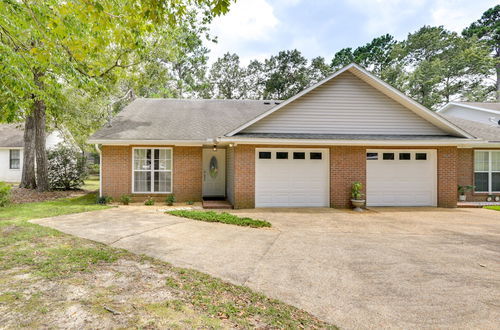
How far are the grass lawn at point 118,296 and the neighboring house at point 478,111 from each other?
18685mm

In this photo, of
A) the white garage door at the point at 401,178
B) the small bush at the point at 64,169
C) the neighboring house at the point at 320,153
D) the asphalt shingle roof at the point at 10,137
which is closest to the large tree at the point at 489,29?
the neighboring house at the point at 320,153

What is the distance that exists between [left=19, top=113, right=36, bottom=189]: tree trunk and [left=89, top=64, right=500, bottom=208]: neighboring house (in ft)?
22.0

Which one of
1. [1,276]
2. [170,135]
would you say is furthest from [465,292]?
[170,135]

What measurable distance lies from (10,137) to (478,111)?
3547 cm

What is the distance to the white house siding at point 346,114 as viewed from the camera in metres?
11.0

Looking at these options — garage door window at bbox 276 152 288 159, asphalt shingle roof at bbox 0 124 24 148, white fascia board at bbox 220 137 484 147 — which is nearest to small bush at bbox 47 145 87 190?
asphalt shingle roof at bbox 0 124 24 148

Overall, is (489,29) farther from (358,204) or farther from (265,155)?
(265,155)

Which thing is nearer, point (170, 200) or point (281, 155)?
point (281, 155)

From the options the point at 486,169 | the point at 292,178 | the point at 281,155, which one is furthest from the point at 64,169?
the point at 486,169

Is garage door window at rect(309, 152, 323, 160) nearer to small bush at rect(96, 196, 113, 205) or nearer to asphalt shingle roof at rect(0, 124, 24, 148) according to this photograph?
small bush at rect(96, 196, 113, 205)

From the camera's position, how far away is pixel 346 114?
11227 mm

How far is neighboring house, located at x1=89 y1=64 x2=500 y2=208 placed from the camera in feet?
34.8

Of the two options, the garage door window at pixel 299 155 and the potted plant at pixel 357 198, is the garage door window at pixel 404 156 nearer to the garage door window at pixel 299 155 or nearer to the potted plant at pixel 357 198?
the potted plant at pixel 357 198

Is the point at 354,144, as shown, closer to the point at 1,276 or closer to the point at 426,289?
the point at 426,289
